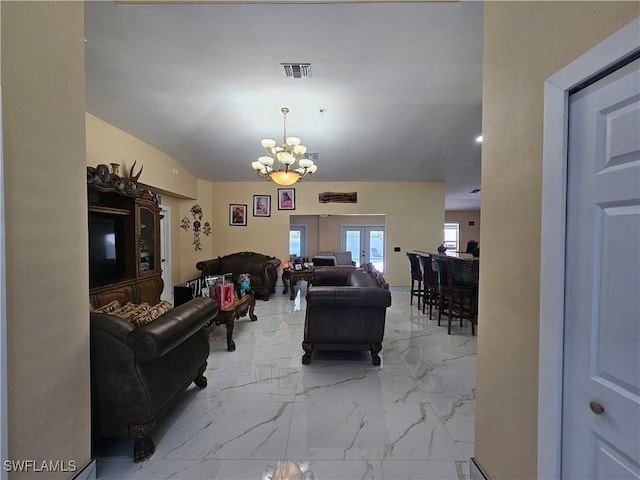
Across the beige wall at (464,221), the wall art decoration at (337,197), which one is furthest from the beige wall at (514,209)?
the beige wall at (464,221)

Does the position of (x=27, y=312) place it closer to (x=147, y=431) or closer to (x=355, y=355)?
(x=147, y=431)

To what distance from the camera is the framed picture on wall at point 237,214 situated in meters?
6.93

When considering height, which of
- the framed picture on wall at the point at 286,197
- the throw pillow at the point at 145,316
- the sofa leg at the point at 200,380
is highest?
the framed picture on wall at the point at 286,197

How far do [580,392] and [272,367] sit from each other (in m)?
2.48

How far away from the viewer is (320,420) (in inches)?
79.8

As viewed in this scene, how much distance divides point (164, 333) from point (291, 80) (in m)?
2.87

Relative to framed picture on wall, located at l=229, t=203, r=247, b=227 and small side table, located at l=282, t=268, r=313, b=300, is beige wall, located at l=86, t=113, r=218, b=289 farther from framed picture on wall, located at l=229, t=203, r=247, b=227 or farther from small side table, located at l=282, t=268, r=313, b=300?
small side table, located at l=282, t=268, r=313, b=300

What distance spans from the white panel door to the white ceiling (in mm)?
1802

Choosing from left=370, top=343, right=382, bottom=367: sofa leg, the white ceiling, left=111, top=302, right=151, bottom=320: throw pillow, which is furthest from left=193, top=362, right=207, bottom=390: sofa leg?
the white ceiling

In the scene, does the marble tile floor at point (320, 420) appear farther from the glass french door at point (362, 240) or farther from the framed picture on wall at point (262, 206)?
the glass french door at point (362, 240)

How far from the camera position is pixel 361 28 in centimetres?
231

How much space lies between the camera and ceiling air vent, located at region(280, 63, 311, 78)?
2.78 m

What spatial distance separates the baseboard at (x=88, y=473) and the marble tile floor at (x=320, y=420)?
0.07 meters

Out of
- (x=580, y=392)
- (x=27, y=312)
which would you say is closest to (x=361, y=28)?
(x=580, y=392)
